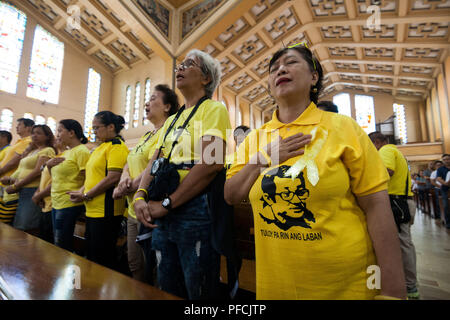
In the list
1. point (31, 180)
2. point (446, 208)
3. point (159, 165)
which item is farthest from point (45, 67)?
point (446, 208)

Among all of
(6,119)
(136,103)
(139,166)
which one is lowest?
(139,166)

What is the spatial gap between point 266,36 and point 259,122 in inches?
266

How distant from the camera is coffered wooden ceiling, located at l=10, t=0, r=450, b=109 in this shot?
7.05m

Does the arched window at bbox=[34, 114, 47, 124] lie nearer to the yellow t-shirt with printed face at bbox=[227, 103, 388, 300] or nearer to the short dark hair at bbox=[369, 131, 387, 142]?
the short dark hair at bbox=[369, 131, 387, 142]

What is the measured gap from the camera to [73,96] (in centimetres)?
1123

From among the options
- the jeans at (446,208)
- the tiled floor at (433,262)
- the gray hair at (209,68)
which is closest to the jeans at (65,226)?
the gray hair at (209,68)

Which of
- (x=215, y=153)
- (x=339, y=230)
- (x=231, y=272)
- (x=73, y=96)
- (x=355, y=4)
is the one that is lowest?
(x=231, y=272)

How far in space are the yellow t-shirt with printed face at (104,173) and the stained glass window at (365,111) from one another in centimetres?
1644

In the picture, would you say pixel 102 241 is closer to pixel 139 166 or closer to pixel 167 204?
pixel 139 166

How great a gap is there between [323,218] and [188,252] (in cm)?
55

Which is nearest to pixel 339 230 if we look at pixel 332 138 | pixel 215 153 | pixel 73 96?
pixel 332 138

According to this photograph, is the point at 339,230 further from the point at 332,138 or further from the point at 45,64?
the point at 45,64

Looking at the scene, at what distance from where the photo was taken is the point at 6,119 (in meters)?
9.13

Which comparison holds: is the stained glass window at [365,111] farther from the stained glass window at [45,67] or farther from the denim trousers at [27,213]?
the stained glass window at [45,67]
